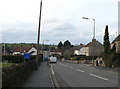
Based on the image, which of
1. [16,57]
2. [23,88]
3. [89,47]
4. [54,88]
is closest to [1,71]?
[23,88]

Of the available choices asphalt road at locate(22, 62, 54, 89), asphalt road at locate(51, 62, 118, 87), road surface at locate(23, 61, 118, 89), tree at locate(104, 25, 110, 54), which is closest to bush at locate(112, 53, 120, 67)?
tree at locate(104, 25, 110, 54)

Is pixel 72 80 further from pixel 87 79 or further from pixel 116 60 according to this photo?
pixel 116 60

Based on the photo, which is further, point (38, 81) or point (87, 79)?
point (87, 79)

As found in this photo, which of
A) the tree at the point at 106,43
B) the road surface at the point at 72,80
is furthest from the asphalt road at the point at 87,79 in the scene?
the tree at the point at 106,43

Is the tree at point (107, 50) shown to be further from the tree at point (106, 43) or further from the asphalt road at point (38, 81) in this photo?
the asphalt road at point (38, 81)

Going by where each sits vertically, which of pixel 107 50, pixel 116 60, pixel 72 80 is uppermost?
pixel 107 50

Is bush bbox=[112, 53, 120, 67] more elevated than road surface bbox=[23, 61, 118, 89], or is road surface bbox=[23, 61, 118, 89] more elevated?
bush bbox=[112, 53, 120, 67]

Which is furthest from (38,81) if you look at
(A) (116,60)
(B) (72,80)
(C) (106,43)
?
(C) (106,43)

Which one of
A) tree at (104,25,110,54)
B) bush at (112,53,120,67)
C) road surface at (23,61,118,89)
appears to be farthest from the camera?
tree at (104,25,110,54)

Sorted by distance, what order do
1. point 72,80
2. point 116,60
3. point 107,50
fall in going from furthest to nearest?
1. point 107,50
2. point 116,60
3. point 72,80

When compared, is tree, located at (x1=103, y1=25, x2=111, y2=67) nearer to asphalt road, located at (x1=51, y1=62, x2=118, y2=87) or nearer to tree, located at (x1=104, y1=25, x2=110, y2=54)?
tree, located at (x1=104, y1=25, x2=110, y2=54)

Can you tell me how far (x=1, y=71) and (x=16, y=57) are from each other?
55191 mm

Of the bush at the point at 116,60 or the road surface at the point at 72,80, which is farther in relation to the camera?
the bush at the point at 116,60

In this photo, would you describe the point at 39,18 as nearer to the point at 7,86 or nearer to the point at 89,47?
the point at 7,86
